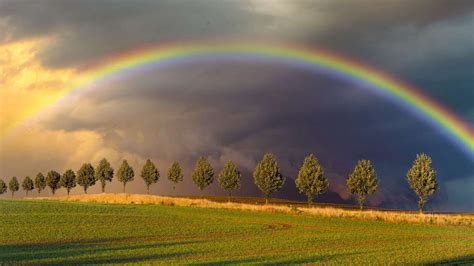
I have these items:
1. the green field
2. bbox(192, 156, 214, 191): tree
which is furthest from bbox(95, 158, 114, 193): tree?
the green field

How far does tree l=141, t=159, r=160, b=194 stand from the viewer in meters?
178

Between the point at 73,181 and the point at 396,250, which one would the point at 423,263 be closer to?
the point at 396,250

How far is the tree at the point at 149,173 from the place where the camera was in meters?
178

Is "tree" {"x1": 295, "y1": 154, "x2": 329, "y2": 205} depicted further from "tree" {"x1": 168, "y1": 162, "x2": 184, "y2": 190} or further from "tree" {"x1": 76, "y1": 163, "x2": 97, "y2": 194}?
"tree" {"x1": 76, "y1": 163, "x2": 97, "y2": 194}

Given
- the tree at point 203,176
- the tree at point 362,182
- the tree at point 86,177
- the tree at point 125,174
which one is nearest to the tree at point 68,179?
the tree at point 86,177

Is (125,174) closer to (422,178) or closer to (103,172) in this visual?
(103,172)

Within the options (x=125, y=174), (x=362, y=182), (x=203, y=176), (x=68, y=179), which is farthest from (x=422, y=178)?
(x=68, y=179)

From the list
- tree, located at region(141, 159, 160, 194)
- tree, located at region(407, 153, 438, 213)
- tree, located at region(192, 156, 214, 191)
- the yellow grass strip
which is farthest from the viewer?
tree, located at region(141, 159, 160, 194)

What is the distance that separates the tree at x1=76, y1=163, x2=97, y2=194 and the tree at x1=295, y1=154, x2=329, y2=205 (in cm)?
8664

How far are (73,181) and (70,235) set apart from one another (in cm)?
15866

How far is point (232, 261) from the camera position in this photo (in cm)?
3309

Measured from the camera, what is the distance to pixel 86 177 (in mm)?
189250

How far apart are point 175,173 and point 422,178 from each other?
262ft

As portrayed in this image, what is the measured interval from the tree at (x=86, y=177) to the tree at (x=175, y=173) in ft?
109
